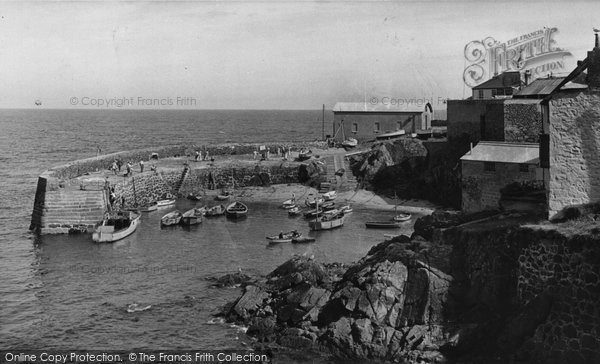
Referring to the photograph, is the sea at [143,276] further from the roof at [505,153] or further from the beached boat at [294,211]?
the roof at [505,153]

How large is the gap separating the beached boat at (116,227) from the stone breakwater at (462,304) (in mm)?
25537

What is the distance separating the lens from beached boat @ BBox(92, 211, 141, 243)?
5956 cm

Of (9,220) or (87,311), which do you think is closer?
(87,311)

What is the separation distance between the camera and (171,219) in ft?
219

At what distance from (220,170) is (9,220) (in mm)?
26313

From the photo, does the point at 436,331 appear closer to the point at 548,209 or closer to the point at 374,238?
the point at 548,209

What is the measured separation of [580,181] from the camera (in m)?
30.5

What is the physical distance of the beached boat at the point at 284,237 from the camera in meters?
58.9

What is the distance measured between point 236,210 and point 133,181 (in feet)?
45.5

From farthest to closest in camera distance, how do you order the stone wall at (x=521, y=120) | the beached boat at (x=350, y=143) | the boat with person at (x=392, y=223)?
the beached boat at (x=350, y=143), the boat with person at (x=392, y=223), the stone wall at (x=521, y=120)

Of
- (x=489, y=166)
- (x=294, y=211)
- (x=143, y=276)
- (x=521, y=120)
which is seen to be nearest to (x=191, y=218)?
(x=294, y=211)

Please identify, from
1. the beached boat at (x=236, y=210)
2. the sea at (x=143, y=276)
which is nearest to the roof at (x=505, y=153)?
the sea at (x=143, y=276)

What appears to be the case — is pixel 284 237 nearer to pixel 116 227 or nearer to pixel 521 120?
pixel 116 227

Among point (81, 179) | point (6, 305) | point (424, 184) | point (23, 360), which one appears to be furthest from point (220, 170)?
point (23, 360)
